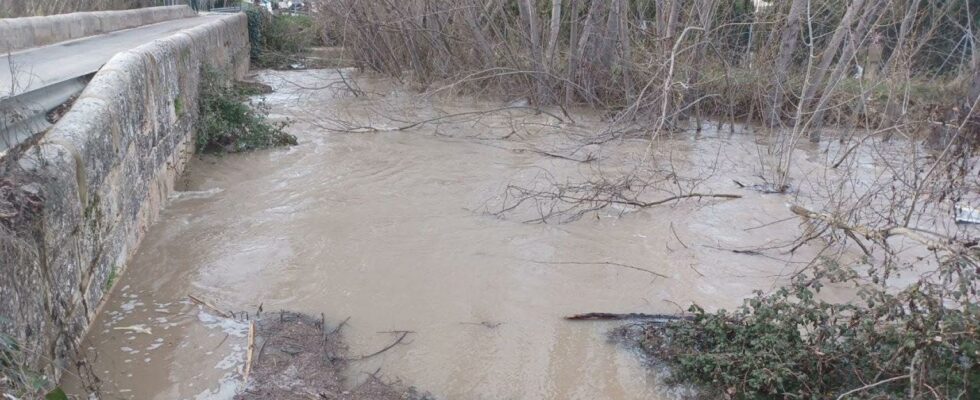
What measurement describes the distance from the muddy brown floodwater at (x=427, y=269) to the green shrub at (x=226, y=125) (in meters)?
0.25

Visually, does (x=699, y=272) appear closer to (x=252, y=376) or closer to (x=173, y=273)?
(x=252, y=376)

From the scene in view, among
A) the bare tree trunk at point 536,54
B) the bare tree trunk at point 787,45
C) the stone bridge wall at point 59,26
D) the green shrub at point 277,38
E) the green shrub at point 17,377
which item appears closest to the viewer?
the green shrub at point 17,377

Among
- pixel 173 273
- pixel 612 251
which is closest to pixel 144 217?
pixel 173 273

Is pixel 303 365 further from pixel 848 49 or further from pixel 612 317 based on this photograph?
pixel 848 49

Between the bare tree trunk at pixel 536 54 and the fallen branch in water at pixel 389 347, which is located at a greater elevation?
the bare tree trunk at pixel 536 54

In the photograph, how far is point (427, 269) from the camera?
5828 millimetres

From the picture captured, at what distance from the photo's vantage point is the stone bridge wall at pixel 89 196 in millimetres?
3297

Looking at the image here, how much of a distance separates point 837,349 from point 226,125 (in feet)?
25.2

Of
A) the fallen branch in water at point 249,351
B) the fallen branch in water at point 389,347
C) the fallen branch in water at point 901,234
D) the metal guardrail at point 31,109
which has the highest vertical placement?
the metal guardrail at point 31,109

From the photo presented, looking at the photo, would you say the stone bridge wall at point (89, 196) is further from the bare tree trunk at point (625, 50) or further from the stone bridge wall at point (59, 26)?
the bare tree trunk at point (625, 50)

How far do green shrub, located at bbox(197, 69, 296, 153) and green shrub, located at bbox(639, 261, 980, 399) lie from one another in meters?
6.53

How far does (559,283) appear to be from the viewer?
5.70 meters

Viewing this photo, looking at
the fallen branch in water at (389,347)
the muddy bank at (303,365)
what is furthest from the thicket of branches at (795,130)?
the muddy bank at (303,365)

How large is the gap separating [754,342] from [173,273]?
4.12 metres
